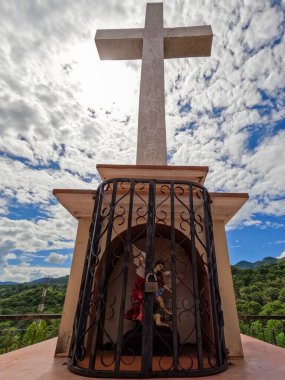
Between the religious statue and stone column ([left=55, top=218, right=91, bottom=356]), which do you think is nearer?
stone column ([left=55, top=218, right=91, bottom=356])

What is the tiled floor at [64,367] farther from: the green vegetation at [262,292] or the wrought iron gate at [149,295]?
the green vegetation at [262,292]

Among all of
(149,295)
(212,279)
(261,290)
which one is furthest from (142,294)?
(261,290)

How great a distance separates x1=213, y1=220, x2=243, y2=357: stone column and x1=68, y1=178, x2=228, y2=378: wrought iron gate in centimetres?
18

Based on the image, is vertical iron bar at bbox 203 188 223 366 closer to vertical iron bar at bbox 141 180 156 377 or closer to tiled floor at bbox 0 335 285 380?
tiled floor at bbox 0 335 285 380

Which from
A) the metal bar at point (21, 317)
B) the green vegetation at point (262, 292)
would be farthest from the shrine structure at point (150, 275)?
the green vegetation at point (262, 292)

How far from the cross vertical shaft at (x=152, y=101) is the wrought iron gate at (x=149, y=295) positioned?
0.92 metres

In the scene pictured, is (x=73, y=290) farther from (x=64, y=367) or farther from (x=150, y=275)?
(x=150, y=275)

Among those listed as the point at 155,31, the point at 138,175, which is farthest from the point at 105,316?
the point at 155,31

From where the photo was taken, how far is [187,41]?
19.0ft

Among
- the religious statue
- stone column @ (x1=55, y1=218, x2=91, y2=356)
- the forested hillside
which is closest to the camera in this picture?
stone column @ (x1=55, y1=218, x2=91, y2=356)

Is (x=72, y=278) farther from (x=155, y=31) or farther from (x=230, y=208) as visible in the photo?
(x=155, y=31)

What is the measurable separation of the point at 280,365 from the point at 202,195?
1.92 m

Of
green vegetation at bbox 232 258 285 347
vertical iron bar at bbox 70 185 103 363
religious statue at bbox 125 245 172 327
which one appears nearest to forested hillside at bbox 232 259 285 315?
green vegetation at bbox 232 258 285 347

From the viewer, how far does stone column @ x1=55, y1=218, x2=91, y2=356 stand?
9.32 feet
